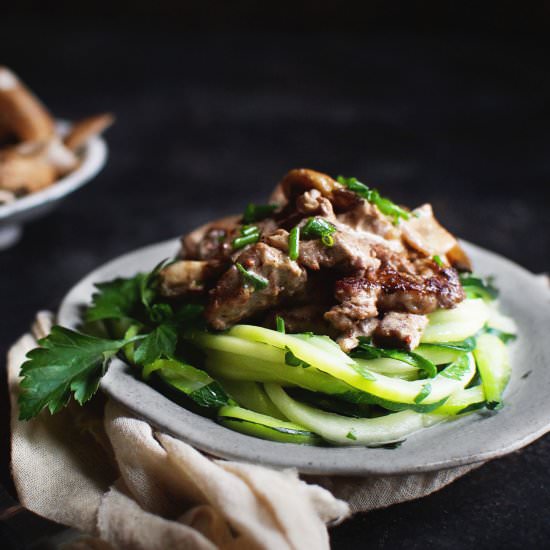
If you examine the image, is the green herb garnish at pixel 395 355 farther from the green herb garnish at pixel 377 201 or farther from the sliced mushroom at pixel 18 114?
the sliced mushroom at pixel 18 114

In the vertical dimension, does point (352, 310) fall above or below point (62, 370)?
above

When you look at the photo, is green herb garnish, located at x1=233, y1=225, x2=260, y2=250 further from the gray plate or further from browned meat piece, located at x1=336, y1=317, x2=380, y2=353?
the gray plate

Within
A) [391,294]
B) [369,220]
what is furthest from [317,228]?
[391,294]

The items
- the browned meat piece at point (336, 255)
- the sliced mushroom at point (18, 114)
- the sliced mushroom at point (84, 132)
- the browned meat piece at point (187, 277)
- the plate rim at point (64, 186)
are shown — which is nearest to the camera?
the browned meat piece at point (336, 255)

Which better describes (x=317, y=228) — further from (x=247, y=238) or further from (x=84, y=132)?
(x=84, y=132)

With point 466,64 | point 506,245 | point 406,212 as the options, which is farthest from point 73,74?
point 406,212

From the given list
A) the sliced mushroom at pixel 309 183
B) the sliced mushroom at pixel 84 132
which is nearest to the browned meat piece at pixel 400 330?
the sliced mushroom at pixel 309 183

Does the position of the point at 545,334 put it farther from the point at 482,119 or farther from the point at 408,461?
the point at 482,119
